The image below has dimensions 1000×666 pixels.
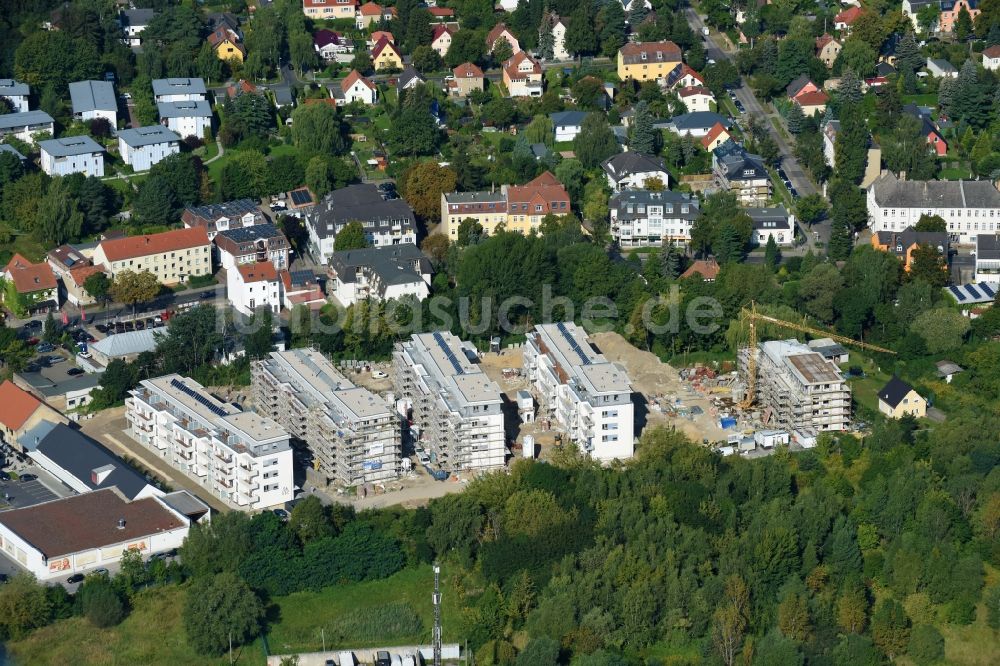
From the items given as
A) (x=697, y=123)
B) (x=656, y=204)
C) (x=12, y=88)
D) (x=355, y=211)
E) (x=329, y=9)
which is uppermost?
(x=329, y=9)

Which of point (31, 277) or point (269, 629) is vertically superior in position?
point (31, 277)

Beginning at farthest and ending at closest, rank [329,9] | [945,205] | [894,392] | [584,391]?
[329,9] < [945,205] < [894,392] < [584,391]

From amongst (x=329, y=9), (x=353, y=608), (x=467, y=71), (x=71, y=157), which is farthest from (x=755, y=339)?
(x=329, y=9)

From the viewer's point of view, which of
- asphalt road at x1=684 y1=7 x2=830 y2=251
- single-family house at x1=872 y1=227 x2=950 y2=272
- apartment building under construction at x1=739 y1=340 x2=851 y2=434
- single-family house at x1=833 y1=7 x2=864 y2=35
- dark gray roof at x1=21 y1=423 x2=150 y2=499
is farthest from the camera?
single-family house at x1=833 y1=7 x2=864 y2=35

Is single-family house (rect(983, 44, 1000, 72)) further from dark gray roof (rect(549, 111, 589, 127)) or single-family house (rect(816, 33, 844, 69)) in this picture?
dark gray roof (rect(549, 111, 589, 127))

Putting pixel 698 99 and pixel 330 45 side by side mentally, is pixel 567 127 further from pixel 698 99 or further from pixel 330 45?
pixel 330 45

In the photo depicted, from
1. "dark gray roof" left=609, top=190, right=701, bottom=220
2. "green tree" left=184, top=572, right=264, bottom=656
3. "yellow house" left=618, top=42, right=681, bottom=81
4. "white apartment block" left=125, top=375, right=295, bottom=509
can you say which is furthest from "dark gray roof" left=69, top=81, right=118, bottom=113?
"green tree" left=184, top=572, right=264, bottom=656

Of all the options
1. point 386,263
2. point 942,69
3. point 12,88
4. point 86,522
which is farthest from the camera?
point 942,69
